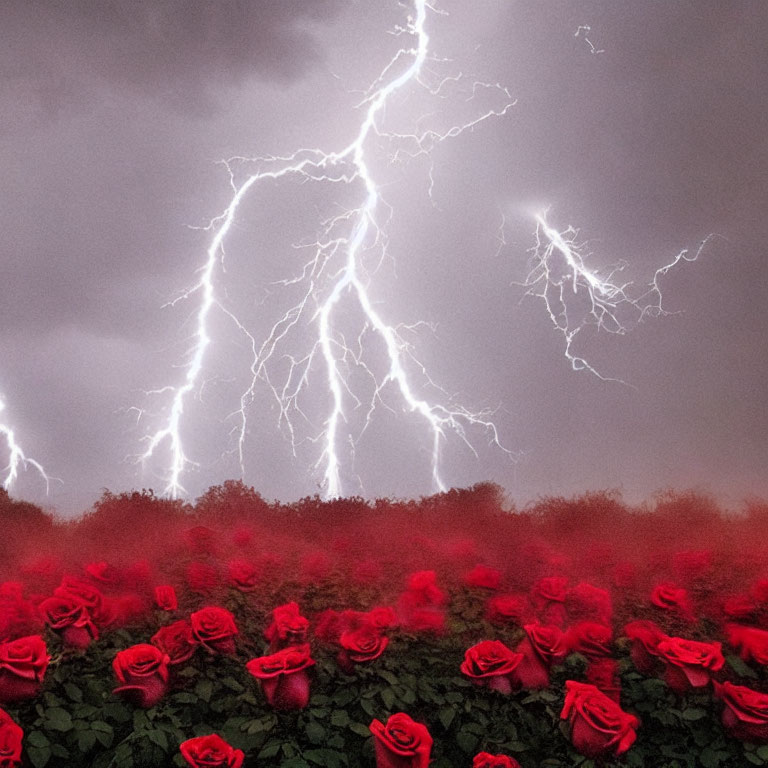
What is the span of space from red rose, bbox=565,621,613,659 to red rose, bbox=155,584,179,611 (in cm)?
122

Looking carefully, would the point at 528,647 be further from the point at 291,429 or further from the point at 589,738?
the point at 291,429

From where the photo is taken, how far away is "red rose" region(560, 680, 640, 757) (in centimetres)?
167

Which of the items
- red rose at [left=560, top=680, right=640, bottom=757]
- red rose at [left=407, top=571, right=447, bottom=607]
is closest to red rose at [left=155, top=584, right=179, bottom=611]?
red rose at [left=407, top=571, right=447, bottom=607]

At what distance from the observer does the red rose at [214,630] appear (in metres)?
1.89

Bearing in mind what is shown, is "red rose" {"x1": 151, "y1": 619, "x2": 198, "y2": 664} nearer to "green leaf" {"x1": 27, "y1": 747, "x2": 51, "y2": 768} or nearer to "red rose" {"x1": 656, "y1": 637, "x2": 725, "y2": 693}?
"green leaf" {"x1": 27, "y1": 747, "x2": 51, "y2": 768}

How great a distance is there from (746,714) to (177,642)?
1.58 meters

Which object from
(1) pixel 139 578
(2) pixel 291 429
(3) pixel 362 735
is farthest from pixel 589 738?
(2) pixel 291 429

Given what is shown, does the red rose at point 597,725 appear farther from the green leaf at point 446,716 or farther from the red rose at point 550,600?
the red rose at point 550,600

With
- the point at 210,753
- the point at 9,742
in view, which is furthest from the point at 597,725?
the point at 9,742

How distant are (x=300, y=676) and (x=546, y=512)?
2511mm

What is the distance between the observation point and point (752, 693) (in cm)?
185

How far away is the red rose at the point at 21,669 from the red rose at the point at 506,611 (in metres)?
1.37

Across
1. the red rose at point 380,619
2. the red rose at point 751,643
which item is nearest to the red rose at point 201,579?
the red rose at point 380,619

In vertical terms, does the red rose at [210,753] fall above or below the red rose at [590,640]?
below
